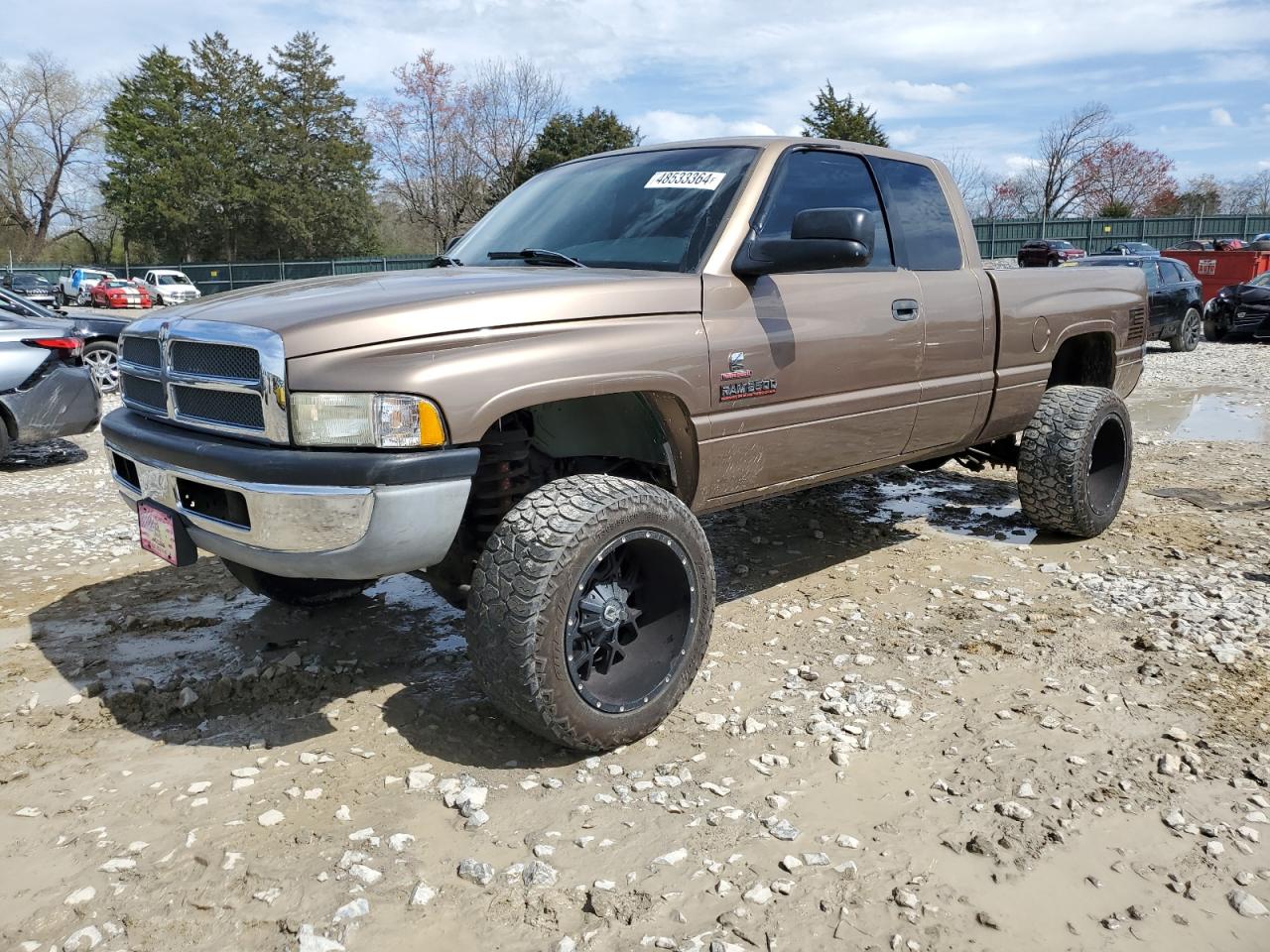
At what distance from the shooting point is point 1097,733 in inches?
125

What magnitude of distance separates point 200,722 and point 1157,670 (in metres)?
3.41

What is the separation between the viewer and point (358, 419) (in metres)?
2.64

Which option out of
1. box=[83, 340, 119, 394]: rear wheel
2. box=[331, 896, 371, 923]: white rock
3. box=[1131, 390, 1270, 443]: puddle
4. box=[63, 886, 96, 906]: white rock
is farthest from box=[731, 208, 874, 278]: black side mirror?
box=[83, 340, 119, 394]: rear wheel

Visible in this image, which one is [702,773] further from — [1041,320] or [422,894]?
[1041,320]

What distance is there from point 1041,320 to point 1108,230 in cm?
3865

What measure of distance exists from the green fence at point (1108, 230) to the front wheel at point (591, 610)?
37.8 metres

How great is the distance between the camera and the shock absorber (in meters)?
3.13

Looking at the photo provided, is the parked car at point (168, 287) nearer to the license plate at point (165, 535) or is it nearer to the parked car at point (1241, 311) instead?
the parked car at point (1241, 311)

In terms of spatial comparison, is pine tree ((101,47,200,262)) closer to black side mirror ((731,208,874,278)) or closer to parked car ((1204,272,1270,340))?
parked car ((1204,272,1270,340))

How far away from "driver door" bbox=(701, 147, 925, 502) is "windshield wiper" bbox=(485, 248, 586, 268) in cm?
58

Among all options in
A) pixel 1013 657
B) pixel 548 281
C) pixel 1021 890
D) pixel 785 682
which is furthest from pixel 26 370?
pixel 1021 890

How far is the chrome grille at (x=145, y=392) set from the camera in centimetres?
317

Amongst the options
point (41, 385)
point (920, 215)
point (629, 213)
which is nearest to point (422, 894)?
point (629, 213)

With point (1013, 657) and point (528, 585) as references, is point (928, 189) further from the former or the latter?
point (528, 585)
